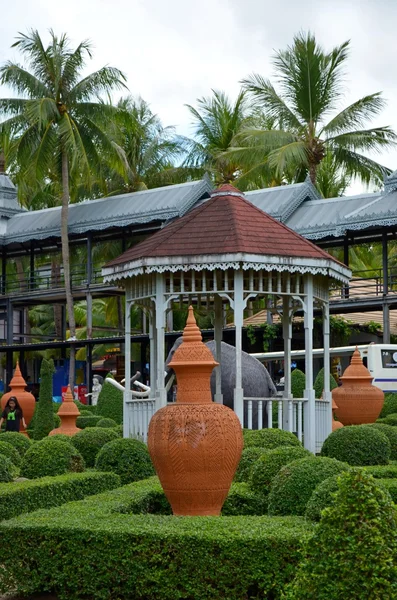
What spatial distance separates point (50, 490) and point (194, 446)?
2405 mm

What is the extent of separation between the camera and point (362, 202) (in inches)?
1171

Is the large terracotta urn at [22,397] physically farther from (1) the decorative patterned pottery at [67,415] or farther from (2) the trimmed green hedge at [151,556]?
(2) the trimmed green hedge at [151,556]

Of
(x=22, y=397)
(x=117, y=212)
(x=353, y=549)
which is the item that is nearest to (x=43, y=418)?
(x=22, y=397)

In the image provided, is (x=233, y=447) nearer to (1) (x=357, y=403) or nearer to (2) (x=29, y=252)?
(1) (x=357, y=403)

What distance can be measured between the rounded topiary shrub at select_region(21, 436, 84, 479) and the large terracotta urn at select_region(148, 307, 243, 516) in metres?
3.64

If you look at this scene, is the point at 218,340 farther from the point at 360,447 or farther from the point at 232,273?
the point at 360,447

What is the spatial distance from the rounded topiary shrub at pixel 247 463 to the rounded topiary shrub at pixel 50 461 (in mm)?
2361

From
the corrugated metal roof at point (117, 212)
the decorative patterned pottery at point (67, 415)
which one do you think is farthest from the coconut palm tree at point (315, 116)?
the decorative patterned pottery at point (67, 415)

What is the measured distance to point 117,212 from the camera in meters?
33.3

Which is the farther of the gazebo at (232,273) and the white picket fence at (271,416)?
the white picket fence at (271,416)

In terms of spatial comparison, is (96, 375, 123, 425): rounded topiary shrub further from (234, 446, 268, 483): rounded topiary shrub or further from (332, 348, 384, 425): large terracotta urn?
(234, 446, 268, 483): rounded topiary shrub

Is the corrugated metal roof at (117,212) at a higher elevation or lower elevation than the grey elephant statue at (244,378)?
higher

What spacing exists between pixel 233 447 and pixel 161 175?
3388 cm

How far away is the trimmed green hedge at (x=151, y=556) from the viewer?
704 cm
